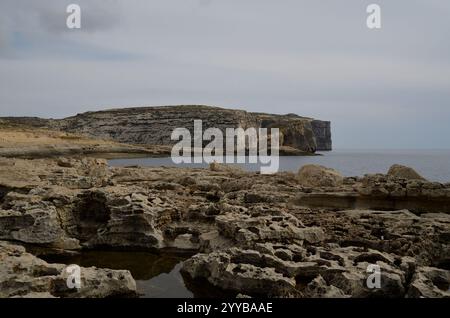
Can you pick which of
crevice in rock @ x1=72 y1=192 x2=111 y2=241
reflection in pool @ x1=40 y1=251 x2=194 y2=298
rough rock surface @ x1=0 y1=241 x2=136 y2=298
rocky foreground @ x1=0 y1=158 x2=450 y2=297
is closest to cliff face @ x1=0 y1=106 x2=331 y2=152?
rocky foreground @ x1=0 y1=158 x2=450 y2=297

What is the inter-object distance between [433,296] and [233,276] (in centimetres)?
513

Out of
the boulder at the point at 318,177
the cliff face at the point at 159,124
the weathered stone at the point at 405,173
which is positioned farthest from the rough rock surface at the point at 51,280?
the cliff face at the point at 159,124

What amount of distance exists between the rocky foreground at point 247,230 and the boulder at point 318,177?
3.3 inches

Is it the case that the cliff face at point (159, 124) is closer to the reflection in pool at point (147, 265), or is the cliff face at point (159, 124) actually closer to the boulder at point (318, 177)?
the boulder at point (318, 177)

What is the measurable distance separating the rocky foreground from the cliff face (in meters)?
98.4

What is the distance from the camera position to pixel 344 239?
16.4 meters

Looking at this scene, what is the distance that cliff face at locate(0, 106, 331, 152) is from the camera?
126 metres

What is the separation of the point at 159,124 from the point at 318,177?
105 meters

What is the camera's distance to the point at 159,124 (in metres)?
128

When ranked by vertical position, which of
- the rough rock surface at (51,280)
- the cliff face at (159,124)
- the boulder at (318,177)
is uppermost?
the cliff face at (159,124)

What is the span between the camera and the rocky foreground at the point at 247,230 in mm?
12047

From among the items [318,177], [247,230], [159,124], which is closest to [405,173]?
[318,177]

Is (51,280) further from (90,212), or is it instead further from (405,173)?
(405,173)

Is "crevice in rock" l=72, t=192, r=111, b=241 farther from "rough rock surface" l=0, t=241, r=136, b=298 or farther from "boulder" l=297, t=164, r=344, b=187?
"boulder" l=297, t=164, r=344, b=187
